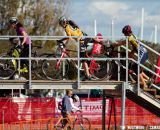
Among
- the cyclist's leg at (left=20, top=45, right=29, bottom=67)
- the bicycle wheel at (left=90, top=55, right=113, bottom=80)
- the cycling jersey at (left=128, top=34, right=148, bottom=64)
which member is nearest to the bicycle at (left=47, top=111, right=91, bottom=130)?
the bicycle wheel at (left=90, top=55, right=113, bottom=80)

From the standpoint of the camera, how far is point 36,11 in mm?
60938

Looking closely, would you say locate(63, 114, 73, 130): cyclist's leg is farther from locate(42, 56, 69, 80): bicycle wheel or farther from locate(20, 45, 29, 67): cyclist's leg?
locate(20, 45, 29, 67): cyclist's leg

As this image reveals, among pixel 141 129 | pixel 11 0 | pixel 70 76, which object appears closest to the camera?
pixel 70 76

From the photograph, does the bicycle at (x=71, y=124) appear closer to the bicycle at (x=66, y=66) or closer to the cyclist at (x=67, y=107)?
the cyclist at (x=67, y=107)

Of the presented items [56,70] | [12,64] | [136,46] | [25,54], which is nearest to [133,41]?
[136,46]

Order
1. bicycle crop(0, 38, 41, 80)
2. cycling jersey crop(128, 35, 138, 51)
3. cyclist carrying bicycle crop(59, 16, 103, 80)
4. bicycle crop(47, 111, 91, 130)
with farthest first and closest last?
bicycle crop(47, 111, 91, 130) → bicycle crop(0, 38, 41, 80) → cyclist carrying bicycle crop(59, 16, 103, 80) → cycling jersey crop(128, 35, 138, 51)

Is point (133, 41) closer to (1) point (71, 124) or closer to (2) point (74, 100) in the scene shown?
(1) point (71, 124)

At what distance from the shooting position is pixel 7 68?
19469mm

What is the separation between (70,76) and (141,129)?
10.9 m

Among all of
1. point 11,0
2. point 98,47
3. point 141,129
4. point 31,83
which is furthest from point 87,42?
point 11,0

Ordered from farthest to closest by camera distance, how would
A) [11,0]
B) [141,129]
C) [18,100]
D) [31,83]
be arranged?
[11,0], [18,100], [141,129], [31,83]

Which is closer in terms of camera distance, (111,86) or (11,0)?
(111,86)

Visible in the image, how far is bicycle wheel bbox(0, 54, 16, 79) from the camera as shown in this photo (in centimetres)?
1934

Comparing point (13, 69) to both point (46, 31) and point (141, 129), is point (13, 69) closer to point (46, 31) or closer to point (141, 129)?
point (141, 129)
